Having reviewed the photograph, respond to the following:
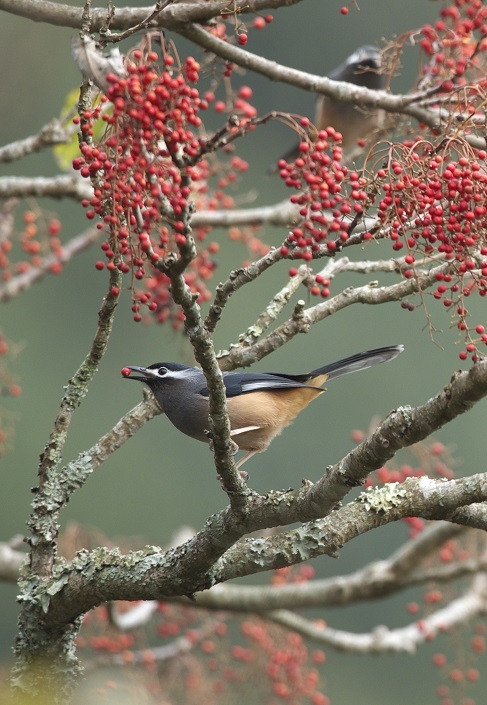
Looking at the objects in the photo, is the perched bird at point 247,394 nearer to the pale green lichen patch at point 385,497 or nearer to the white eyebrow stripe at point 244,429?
the white eyebrow stripe at point 244,429

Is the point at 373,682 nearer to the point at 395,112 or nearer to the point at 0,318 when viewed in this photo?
the point at 0,318

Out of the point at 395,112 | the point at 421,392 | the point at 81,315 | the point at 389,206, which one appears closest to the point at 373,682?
the point at 421,392

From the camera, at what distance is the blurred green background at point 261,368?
1827 cm

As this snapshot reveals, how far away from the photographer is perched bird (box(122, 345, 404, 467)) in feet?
16.7

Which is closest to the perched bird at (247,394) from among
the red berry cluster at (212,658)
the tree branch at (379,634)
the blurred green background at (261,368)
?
the tree branch at (379,634)

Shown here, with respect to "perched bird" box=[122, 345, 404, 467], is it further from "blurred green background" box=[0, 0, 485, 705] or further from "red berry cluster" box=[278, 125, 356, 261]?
"blurred green background" box=[0, 0, 485, 705]

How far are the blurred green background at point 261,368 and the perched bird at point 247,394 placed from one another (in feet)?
38.7

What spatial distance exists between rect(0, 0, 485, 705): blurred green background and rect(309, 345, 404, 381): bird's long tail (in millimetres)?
11961

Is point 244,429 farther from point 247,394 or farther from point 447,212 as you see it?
point 447,212

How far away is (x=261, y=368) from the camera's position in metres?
18.8

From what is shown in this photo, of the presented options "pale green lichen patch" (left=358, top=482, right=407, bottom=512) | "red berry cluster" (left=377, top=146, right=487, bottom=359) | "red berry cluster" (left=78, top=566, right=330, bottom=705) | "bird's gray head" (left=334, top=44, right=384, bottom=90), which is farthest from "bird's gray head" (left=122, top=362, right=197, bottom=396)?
"bird's gray head" (left=334, top=44, right=384, bottom=90)

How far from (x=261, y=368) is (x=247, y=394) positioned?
13402 millimetres

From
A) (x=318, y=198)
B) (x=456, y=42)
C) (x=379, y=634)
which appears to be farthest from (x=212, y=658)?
(x=318, y=198)

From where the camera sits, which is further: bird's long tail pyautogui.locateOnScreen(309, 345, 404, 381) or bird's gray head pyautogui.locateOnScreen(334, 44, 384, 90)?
bird's gray head pyautogui.locateOnScreen(334, 44, 384, 90)
